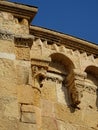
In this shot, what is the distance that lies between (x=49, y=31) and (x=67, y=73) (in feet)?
2.86

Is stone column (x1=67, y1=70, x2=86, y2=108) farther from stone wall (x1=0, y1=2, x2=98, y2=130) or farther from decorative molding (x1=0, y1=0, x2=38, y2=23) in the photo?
decorative molding (x1=0, y1=0, x2=38, y2=23)

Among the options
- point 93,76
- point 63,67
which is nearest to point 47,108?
point 63,67

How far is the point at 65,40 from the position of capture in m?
8.95

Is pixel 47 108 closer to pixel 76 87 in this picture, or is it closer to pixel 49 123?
pixel 49 123

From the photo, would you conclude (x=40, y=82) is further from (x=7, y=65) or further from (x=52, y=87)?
(x=7, y=65)

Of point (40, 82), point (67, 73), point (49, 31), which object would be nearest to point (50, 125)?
point (40, 82)

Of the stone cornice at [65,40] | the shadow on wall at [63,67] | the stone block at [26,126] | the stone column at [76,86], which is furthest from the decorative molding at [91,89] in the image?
the stone block at [26,126]

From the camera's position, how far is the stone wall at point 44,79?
6.74 meters

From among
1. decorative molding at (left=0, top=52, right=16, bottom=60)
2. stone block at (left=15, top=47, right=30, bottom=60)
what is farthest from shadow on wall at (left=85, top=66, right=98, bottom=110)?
decorative molding at (left=0, top=52, right=16, bottom=60)

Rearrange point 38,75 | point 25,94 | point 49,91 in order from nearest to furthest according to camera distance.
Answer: point 25,94, point 38,75, point 49,91

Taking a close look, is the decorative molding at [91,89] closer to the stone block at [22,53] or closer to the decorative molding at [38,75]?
the decorative molding at [38,75]

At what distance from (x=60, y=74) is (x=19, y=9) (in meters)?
Answer: 1.69

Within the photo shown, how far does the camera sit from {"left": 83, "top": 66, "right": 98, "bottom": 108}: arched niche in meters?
8.91

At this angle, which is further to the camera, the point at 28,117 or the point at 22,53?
the point at 22,53
